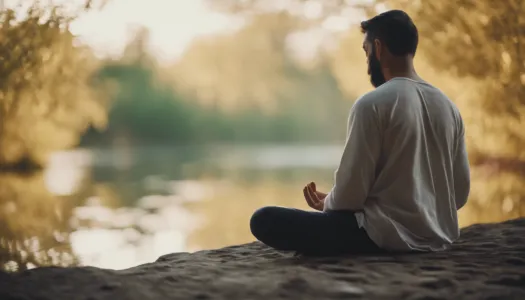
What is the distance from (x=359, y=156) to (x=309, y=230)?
0.31 meters

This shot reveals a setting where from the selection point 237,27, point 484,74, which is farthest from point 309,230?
point 237,27

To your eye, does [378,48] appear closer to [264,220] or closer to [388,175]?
[388,175]

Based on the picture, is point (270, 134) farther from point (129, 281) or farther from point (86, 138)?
point (129, 281)

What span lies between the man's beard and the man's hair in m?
0.08

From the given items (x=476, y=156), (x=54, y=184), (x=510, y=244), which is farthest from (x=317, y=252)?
(x=54, y=184)

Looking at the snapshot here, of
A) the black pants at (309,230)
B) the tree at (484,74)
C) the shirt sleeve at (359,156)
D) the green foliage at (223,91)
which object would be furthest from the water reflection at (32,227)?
the green foliage at (223,91)

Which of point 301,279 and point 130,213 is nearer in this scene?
point 301,279

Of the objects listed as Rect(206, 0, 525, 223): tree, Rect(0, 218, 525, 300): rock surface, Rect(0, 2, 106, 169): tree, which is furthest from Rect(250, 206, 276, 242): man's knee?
Rect(206, 0, 525, 223): tree

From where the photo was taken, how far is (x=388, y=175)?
84.6 inches

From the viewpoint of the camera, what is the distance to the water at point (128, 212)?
3.66 m

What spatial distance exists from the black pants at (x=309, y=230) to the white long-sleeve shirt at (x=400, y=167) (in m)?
0.04

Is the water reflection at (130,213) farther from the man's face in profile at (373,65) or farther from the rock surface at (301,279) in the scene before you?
the man's face in profile at (373,65)

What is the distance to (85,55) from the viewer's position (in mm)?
8234

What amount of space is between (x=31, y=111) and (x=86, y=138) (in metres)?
12.6
